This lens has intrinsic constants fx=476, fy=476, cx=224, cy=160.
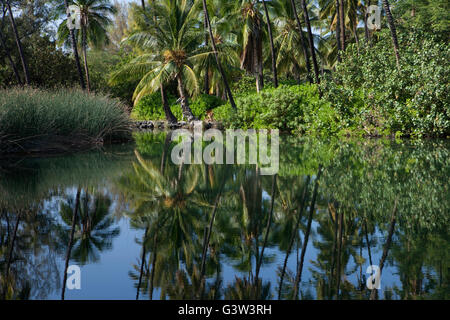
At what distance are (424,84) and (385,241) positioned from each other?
11584mm

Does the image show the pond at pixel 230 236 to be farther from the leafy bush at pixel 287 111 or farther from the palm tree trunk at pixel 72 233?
the leafy bush at pixel 287 111

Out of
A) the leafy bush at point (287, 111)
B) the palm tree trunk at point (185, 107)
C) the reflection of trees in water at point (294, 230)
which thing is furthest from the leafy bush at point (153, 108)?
the reflection of trees in water at point (294, 230)

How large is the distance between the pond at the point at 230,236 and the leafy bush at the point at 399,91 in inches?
301

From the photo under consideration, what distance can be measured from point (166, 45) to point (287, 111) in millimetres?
9369

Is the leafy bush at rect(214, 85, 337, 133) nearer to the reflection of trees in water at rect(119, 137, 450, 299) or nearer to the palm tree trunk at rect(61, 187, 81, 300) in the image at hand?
the reflection of trees in water at rect(119, 137, 450, 299)

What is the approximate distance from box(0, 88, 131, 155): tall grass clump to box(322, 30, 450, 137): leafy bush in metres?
7.62

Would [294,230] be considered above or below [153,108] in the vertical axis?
below

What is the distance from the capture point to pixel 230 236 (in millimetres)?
3520

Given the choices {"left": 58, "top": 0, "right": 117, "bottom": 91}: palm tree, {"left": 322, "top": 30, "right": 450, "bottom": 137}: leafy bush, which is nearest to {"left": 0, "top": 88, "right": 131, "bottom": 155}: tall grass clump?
{"left": 322, "top": 30, "right": 450, "bottom": 137}: leafy bush

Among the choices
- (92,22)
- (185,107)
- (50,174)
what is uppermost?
(92,22)

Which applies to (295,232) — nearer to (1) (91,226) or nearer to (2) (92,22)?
(1) (91,226)

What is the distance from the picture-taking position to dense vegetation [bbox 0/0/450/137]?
14625mm

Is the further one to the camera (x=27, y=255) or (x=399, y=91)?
(x=399, y=91)

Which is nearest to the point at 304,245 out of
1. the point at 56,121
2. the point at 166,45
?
the point at 56,121
